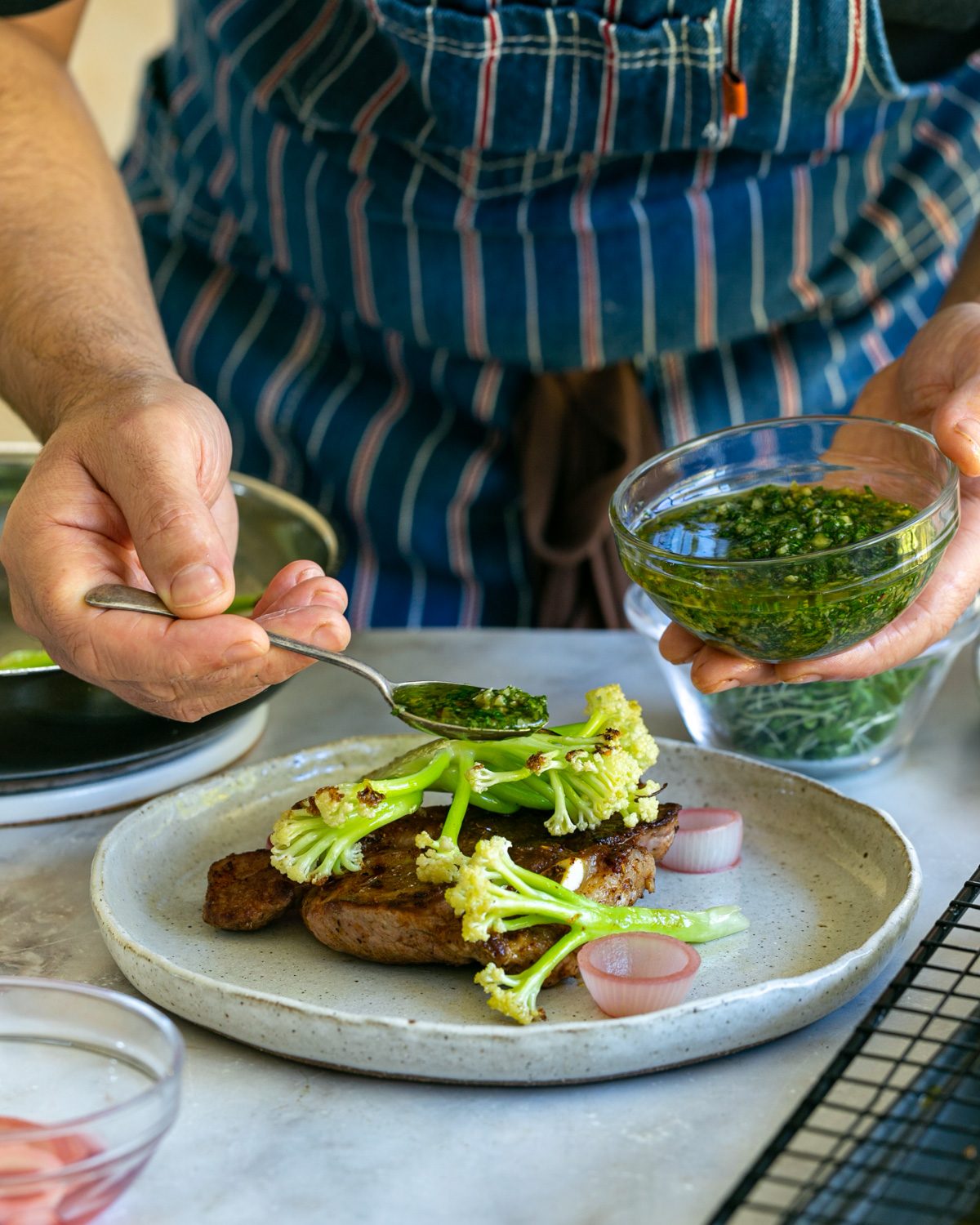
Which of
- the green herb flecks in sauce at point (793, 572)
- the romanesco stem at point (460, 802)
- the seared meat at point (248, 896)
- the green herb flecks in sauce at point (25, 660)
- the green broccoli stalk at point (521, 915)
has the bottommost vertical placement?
the green herb flecks in sauce at point (25, 660)

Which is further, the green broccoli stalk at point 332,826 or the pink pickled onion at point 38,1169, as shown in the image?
the green broccoli stalk at point 332,826

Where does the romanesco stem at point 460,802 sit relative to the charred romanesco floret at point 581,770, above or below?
below

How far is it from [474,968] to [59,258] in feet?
3.91

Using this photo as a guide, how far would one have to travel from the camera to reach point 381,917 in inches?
52.4

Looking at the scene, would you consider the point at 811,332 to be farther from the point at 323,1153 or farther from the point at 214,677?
the point at 323,1153

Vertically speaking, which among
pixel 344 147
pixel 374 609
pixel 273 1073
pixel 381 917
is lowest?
pixel 374 609

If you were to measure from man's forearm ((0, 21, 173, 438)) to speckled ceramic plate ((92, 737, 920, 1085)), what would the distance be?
21.5 inches

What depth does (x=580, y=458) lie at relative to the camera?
7.76ft

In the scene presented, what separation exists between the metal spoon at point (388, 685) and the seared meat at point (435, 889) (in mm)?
93

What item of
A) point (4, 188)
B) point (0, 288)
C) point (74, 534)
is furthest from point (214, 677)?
point (4, 188)

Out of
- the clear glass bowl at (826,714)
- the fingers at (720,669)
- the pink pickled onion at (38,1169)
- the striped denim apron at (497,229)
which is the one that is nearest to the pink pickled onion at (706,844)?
the fingers at (720,669)

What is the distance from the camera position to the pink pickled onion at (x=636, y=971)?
1.25 m

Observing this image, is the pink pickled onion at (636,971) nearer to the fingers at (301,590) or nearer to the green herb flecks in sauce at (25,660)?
the fingers at (301,590)

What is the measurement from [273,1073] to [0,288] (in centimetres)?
121
